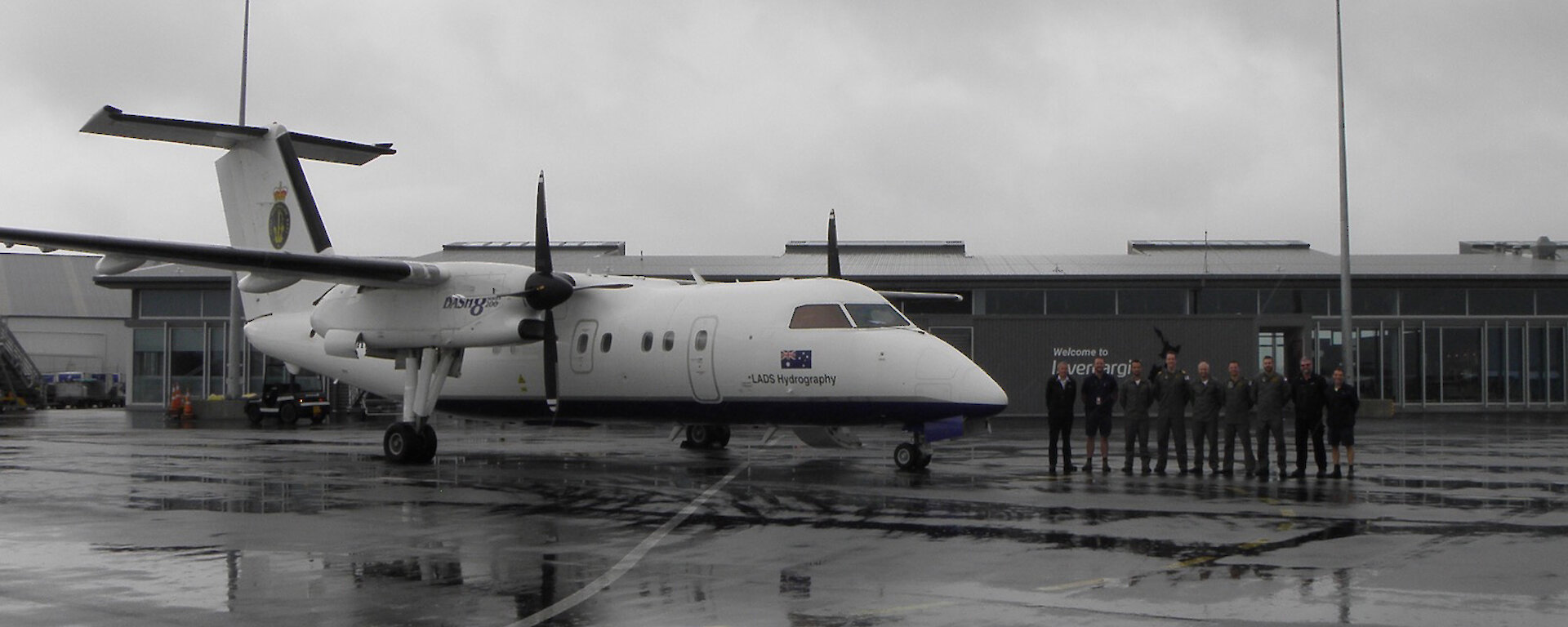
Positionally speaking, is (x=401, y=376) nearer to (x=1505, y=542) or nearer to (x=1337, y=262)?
(x=1505, y=542)

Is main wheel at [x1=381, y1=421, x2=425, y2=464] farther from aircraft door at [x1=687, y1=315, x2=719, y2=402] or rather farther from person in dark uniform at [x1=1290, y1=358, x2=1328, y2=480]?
person in dark uniform at [x1=1290, y1=358, x2=1328, y2=480]

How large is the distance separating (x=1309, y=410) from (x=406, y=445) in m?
12.8

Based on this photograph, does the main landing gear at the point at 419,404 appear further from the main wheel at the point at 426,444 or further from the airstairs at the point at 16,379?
the airstairs at the point at 16,379

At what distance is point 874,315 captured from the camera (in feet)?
61.1

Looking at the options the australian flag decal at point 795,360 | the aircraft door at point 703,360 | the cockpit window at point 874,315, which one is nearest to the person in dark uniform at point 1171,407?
the cockpit window at point 874,315

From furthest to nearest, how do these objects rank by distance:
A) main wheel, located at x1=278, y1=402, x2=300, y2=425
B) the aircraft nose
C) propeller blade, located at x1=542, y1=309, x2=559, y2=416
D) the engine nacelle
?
1. main wheel, located at x1=278, y1=402, x2=300, y2=425
2. the engine nacelle
3. propeller blade, located at x1=542, y1=309, x2=559, y2=416
4. the aircraft nose

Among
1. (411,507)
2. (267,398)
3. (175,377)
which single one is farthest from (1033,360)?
(175,377)

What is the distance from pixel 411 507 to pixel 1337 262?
41.3m

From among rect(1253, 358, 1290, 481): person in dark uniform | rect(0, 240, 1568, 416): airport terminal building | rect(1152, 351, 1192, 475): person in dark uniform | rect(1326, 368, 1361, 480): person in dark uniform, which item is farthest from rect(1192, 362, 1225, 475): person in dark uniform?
rect(0, 240, 1568, 416): airport terminal building

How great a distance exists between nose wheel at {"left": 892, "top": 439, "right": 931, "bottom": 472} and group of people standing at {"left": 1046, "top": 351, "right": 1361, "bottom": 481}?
1.69 metres

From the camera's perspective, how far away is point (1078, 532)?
37.9 feet

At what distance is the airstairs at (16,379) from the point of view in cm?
5303

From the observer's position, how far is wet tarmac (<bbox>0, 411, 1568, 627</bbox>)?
Result: 8078mm

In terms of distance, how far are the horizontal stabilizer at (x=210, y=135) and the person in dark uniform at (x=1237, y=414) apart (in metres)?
15.2
